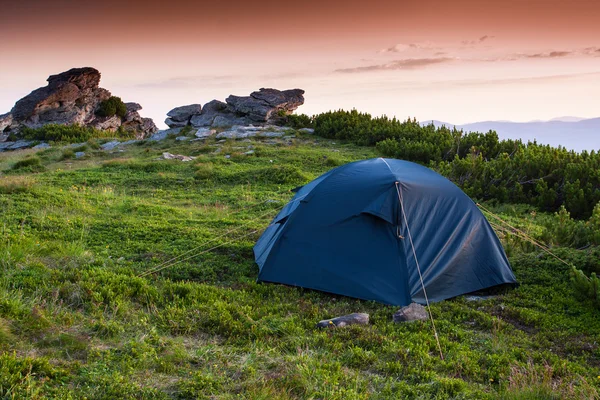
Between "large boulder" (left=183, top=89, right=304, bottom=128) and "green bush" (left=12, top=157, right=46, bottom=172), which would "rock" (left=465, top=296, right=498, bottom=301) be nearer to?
"green bush" (left=12, top=157, right=46, bottom=172)

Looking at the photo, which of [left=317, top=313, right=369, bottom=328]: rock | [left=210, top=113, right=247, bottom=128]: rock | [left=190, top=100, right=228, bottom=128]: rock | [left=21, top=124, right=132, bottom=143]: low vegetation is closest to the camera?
[left=317, top=313, right=369, bottom=328]: rock

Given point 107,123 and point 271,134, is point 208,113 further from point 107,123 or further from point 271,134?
point 107,123

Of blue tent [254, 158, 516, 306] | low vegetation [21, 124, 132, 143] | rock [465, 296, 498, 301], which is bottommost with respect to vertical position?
rock [465, 296, 498, 301]

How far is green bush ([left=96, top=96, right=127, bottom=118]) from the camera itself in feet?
151

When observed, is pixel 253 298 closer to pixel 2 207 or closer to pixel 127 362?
pixel 127 362

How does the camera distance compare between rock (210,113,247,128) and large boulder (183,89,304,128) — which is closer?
rock (210,113,247,128)

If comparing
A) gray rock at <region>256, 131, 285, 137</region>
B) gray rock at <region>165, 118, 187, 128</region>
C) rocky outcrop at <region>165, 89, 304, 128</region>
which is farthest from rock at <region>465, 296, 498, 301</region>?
gray rock at <region>165, 118, 187, 128</region>

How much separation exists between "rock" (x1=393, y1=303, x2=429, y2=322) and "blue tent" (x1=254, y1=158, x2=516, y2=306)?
33 centimetres

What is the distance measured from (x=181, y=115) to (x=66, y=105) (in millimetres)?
13243

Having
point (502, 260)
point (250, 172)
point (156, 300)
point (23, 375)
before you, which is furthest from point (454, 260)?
point (250, 172)

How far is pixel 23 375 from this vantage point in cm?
477

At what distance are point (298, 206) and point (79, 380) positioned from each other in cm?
470

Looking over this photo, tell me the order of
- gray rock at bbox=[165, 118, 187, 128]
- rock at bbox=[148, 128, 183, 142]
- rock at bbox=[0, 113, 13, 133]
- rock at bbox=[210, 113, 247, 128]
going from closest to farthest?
rock at bbox=[148, 128, 183, 142] < rock at bbox=[210, 113, 247, 128] < gray rock at bbox=[165, 118, 187, 128] < rock at bbox=[0, 113, 13, 133]

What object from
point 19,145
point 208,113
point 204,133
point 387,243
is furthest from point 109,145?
point 387,243
